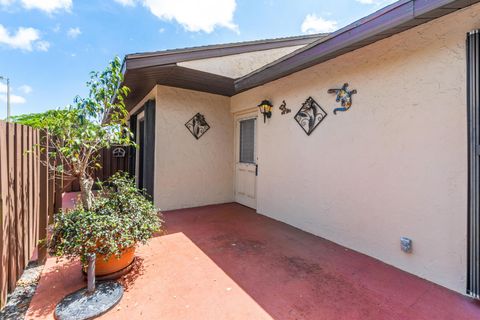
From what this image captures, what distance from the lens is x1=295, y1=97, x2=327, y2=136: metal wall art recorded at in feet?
11.7

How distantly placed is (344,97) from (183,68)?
2.88 m

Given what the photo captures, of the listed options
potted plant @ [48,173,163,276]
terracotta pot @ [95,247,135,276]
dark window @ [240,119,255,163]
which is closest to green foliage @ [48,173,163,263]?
potted plant @ [48,173,163,276]

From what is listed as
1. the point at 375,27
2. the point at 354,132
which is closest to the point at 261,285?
the point at 354,132

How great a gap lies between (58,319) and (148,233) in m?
0.92

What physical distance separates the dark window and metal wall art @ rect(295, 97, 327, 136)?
1669 millimetres

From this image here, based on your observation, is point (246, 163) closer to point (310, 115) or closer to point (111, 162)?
point (310, 115)

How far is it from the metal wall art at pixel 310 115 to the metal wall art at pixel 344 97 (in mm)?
294

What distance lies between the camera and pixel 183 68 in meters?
4.07

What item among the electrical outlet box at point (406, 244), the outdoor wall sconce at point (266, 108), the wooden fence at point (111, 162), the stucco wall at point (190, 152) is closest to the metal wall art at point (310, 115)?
the outdoor wall sconce at point (266, 108)

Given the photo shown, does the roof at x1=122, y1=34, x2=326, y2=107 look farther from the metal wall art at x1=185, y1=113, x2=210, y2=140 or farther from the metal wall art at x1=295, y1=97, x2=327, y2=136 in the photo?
the metal wall art at x1=295, y1=97, x2=327, y2=136

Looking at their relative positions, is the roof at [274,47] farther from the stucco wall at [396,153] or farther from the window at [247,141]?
the window at [247,141]

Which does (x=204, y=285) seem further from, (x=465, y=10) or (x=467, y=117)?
(x=465, y=10)

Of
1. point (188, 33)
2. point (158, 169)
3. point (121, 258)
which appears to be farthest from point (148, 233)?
point (188, 33)

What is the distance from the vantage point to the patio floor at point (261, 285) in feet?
6.15
